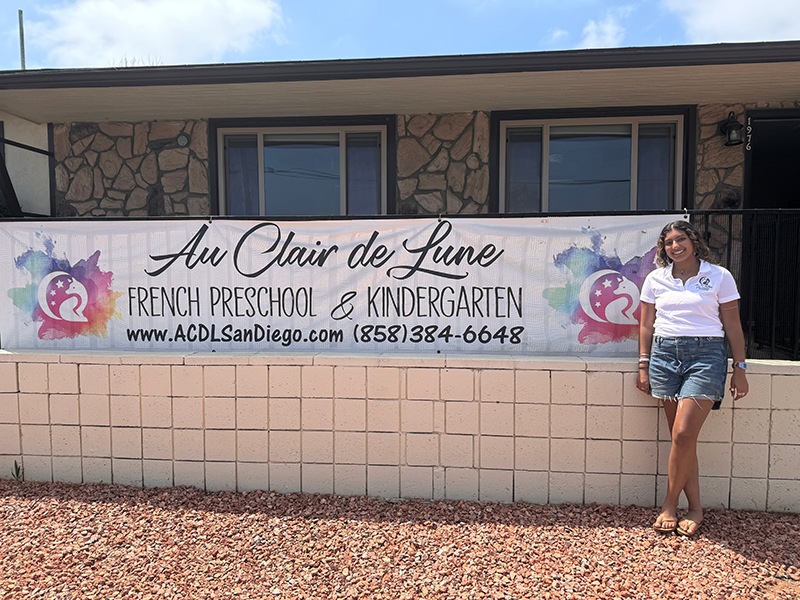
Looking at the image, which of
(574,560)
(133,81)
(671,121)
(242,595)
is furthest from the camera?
(671,121)

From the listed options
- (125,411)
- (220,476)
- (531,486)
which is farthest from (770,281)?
(125,411)

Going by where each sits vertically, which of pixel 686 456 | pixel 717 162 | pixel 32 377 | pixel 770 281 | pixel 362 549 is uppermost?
pixel 717 162

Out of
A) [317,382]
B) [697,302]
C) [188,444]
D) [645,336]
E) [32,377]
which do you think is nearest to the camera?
[697,302]

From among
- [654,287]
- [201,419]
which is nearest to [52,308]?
[201,419]

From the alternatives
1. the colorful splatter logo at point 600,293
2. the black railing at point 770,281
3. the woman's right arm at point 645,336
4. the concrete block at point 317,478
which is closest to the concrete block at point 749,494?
the black railing at point 770,281

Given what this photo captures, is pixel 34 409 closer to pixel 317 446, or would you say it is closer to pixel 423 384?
pixel 317 446

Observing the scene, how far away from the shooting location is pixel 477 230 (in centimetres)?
344

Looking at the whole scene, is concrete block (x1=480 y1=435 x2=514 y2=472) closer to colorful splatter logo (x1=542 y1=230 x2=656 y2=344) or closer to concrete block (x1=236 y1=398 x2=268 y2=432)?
colorful splatter logo (x1=542 y1=230 x2=656 y2=344)

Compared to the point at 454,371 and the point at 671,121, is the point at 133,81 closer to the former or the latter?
the point at 454,371

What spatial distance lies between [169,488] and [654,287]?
3437 millimetres

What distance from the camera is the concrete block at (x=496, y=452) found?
336 cm

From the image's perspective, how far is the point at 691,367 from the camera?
9.57 ft

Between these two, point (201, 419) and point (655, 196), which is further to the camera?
point (655, 196)

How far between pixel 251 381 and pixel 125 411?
94 cm
